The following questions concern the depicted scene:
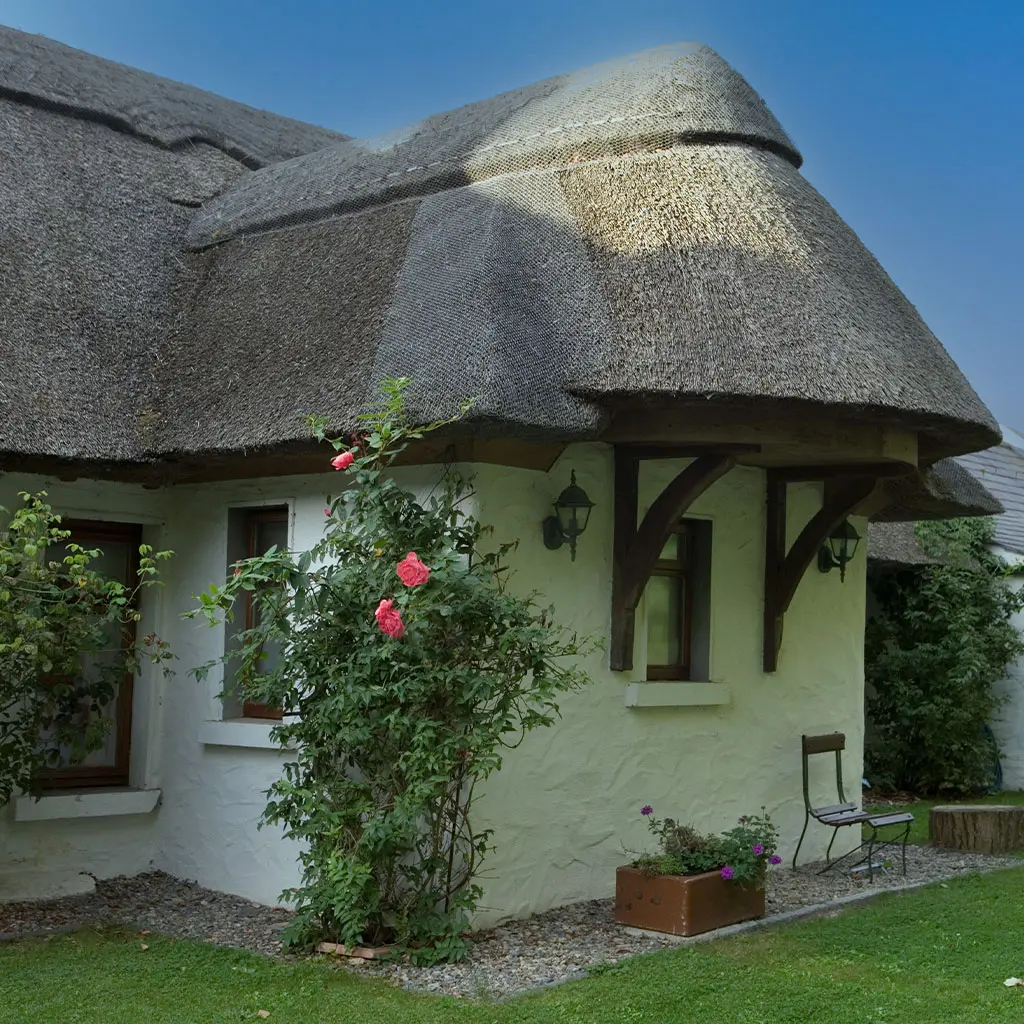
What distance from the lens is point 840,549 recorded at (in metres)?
9.06

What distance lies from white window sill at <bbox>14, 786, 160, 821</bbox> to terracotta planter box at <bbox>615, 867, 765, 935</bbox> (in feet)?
9.53

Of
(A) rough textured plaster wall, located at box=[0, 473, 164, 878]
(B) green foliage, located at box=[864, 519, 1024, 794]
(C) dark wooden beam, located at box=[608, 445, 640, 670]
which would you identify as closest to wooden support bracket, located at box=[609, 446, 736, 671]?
(C) dark wooden beam, located at box=[608, 445, 640, 670]

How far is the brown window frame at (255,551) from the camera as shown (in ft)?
25.5

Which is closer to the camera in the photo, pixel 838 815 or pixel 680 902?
pixel 680 902

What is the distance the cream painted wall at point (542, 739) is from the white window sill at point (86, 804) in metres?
0.10

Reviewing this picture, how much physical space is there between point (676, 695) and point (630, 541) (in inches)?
39.7

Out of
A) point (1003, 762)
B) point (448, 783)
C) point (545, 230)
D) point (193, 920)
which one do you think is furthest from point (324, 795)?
point (1003, 762)

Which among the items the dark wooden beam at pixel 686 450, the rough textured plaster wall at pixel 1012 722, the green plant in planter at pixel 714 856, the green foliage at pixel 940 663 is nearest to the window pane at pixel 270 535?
the dark wooden beam at pixel 686 450

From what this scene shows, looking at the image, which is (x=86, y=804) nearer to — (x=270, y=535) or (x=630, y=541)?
(x=270, y=535)

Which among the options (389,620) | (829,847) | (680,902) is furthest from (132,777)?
(829,847)

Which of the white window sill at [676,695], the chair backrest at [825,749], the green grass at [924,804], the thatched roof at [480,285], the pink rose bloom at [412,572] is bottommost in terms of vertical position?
the green grass at [924,804]

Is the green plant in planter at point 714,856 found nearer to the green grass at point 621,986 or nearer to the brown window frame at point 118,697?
the green grass at point 621,986

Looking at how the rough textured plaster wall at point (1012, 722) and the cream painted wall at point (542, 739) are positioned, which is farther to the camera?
the rough textured plaster wall at point (1012, 722)

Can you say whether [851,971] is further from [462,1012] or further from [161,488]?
[161,488]
